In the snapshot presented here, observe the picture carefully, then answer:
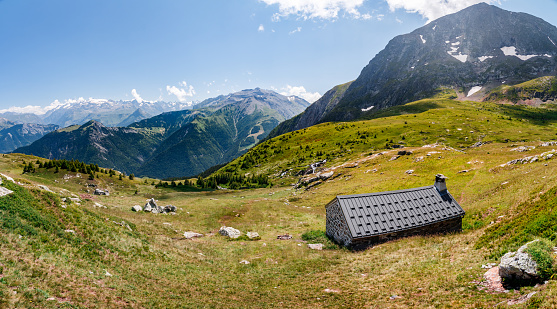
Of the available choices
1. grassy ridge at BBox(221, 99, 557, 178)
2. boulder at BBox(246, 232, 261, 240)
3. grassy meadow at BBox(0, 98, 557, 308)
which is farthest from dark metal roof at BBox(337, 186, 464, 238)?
grassy ridge at BBox(221, 99, 557, 178)

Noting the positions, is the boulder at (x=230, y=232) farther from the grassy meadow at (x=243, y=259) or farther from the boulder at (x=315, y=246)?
the boulder at (x=315, y=246)

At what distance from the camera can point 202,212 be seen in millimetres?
47781

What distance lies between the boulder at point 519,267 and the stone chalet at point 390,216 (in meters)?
15.3

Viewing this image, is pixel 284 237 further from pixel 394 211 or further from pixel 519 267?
pixel 519 267

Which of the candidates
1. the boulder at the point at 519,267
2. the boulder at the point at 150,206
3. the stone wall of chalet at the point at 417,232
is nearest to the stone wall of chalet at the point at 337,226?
the stone wall of chalet at the point at 417,232

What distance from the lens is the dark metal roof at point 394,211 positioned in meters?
28.7

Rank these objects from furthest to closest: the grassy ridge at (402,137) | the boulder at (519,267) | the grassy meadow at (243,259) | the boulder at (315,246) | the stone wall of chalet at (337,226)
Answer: the grassy ridge at (402,137) → the boulder at (315,246) → the stone wall of chalet at (337,226) → the grassy meadow at (243,259) → the boulder at (519,267)

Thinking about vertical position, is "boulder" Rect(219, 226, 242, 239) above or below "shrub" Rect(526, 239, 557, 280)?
below

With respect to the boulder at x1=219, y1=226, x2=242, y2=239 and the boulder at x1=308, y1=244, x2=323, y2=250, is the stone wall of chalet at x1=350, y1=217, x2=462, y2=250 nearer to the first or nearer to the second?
the boulder at x1=308, y1=244, x2=323, y2=250

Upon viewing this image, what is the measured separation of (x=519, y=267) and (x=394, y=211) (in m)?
18.5

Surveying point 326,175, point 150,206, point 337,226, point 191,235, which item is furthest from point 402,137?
point 150,206

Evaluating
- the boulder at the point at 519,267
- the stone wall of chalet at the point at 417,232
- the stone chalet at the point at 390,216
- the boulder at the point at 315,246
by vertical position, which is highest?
the boulder at the point at 519,267

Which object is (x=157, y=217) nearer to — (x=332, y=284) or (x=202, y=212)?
(x=202, y=212)

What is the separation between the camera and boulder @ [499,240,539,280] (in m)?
11.7
